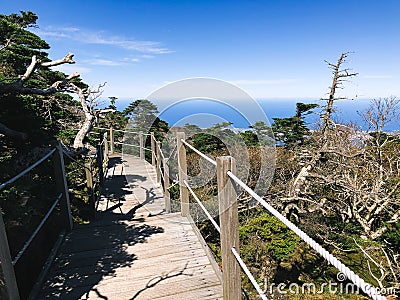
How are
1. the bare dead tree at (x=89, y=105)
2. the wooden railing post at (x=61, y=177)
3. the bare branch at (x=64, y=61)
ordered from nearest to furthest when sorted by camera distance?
the wooden railing post at (x=61, y=177) < the bare branch at (x=64, y=61) < the bare dead tree at (x=89, y=105)

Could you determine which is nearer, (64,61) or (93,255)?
(93,255)

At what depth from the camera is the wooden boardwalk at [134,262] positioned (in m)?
1.69

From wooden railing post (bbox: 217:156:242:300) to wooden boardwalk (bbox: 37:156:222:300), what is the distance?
320mm

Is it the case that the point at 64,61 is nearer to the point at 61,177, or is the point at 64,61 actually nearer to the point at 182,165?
the point at 61,177

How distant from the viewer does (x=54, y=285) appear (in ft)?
5.75

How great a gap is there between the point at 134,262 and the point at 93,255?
374 millimetres

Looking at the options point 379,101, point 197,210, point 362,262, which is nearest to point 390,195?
point 362,262

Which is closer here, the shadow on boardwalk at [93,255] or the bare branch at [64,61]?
the shadow on boardwalk at [93,255]

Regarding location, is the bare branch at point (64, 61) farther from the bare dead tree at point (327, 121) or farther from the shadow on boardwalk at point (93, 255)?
the bare dead tree at point (327, 121)

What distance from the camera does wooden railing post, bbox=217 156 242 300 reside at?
1279 mm

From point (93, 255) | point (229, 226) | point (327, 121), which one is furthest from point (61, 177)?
point (327, 121)

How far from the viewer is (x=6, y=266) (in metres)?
1.30

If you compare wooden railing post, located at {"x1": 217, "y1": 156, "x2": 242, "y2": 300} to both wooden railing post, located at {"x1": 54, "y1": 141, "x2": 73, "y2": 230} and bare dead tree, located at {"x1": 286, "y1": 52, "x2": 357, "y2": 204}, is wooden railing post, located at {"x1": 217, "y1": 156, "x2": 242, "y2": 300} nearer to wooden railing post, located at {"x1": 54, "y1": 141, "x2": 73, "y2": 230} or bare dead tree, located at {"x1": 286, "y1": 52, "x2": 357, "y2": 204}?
wooden railing post, located at {"x1": 54, "y1": 141, "x2": 73, "y2": 230}

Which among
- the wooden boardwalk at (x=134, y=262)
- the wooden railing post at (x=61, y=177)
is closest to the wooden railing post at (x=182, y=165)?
the wooden boardwalk at (x=134, y=262)
